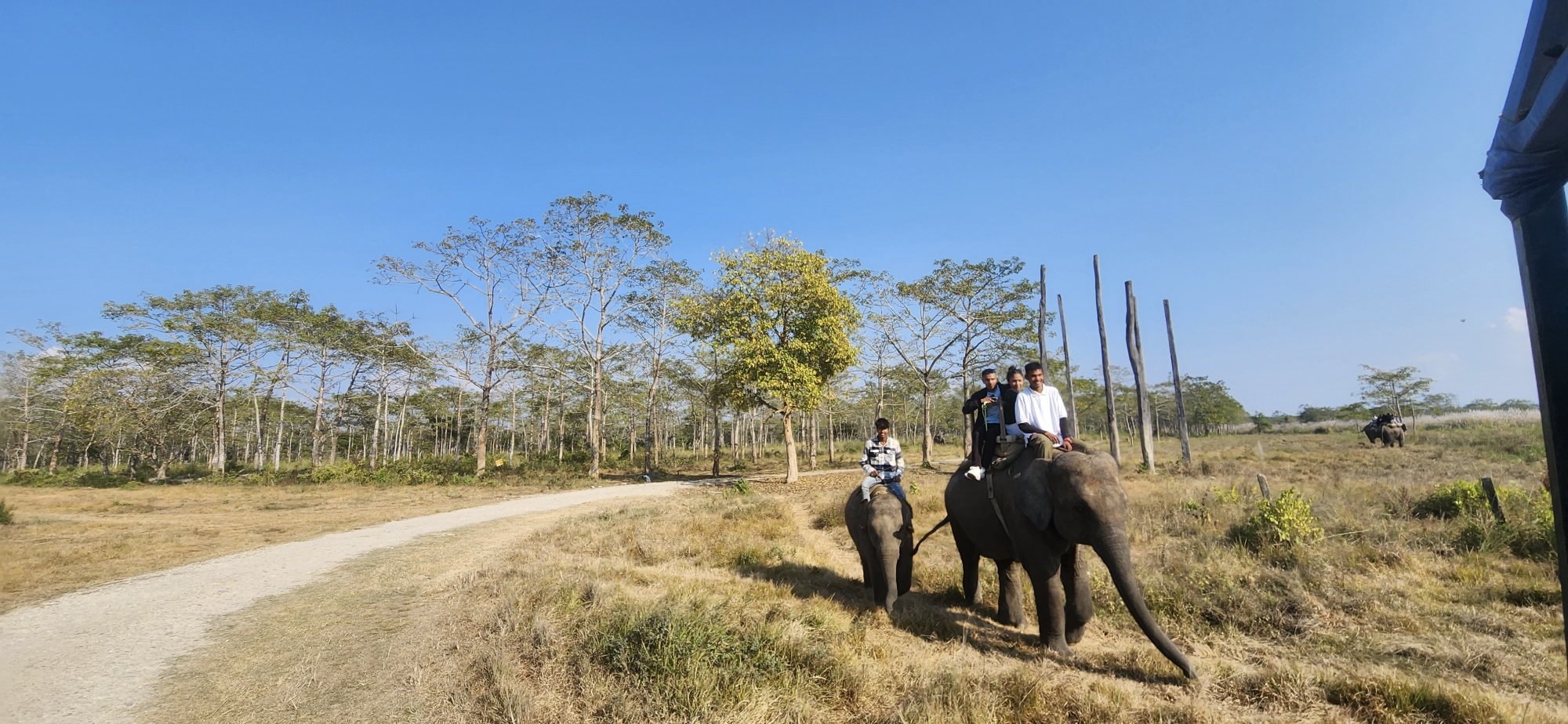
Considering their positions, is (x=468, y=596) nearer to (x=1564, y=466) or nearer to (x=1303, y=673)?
(x=1303, y=673)

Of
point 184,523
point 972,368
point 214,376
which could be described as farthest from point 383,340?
point 972,368

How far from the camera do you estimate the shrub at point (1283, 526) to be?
28.2ft

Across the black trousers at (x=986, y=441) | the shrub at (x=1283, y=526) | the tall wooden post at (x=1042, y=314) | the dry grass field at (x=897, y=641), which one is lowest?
the dry grass field at (x=897, y=641)

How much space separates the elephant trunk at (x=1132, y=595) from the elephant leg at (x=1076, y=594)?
25.4 inches

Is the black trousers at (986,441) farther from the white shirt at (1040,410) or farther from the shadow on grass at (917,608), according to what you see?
the shadow on grass at (917,608)

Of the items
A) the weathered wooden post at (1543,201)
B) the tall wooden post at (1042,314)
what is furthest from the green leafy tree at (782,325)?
the weathered wooden post at (1543,201)

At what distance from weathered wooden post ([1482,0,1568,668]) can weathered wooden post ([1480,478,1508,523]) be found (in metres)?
10.2

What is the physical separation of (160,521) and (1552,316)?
23.7 metres

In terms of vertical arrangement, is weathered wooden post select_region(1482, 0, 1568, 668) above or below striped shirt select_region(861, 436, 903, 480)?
above

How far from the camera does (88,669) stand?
18.5 feet

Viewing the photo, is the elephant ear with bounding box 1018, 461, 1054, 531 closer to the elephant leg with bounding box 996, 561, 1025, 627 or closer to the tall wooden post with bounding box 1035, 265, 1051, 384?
the elephant leg with bounding box 996, 561, 1025, 627

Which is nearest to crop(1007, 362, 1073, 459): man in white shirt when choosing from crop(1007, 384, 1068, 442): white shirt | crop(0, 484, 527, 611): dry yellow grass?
crop(1007, 384, 1068, 442): white shirt

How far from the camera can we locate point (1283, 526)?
28.7 feet

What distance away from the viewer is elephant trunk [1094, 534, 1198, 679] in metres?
4.80
